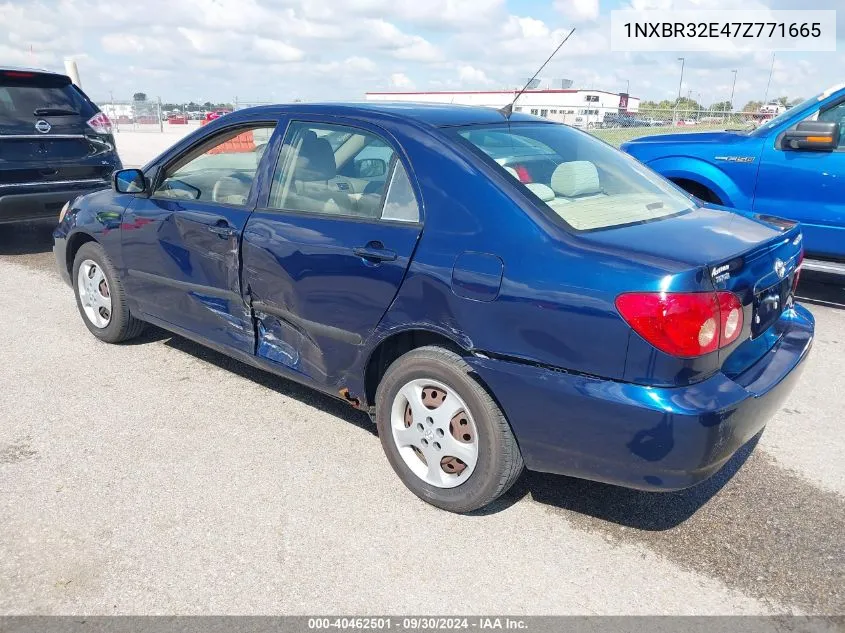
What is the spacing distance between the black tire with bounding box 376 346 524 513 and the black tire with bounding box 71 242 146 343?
7.93 feet

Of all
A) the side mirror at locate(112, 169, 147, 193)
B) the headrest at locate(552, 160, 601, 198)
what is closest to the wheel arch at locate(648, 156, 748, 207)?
the headrest at locate(552, 160, 601, 198)

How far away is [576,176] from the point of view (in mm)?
3188

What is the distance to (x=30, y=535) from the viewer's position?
111 inches

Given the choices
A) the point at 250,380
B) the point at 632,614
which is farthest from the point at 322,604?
the point at 250,380

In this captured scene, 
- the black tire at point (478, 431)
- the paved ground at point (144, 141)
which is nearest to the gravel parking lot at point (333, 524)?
the black tire at point (478, 431)

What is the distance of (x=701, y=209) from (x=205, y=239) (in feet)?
8.38

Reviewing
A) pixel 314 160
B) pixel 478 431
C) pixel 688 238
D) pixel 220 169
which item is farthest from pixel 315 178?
pixel 688 238

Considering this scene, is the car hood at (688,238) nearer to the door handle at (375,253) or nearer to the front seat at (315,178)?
the door handle at (375,253)

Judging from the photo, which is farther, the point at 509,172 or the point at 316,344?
the point at 316,344

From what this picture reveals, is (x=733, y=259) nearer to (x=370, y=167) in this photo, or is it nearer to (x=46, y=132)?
(x=370, y=167)

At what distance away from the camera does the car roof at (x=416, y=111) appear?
3227 millimetres

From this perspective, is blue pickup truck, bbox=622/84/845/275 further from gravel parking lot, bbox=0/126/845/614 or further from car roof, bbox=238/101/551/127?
car roof, bbox=238/101/551/127

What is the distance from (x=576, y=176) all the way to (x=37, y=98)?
21.3 feet

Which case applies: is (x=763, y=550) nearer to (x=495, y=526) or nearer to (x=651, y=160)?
(x=495, y=526)
